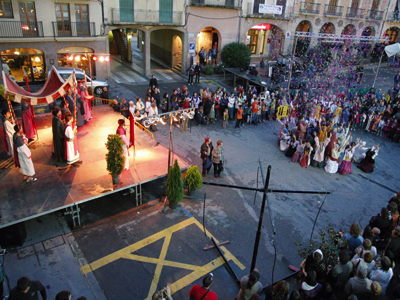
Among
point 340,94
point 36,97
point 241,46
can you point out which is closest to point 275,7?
point 241,46

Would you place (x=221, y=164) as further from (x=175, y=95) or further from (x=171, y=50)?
(x=171, y=50)

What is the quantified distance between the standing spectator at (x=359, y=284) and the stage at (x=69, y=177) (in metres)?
6.00

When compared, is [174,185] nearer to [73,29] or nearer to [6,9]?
[73,29]

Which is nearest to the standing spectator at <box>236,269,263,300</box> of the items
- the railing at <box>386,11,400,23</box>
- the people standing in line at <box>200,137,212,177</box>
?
the people standing in line at <box>200,137,212,177</box>

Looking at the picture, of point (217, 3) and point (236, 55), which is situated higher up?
point (217, 3)

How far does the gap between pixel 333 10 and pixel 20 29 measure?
26.7 m

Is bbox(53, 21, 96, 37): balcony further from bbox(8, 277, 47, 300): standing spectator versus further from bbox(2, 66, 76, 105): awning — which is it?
bbox(8, 277, 47, 300): standing spectator

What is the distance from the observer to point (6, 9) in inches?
734

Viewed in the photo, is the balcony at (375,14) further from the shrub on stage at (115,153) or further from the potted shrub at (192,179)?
the shrub on stage at (115,153)

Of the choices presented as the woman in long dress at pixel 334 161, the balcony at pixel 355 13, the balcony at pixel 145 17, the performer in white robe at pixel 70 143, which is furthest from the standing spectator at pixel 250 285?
the balcony at pixel 355 13

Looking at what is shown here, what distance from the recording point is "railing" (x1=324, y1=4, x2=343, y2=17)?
3081 centimetres

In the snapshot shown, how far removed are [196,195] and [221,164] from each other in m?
1.57

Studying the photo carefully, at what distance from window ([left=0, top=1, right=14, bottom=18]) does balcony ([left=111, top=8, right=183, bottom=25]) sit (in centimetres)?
582

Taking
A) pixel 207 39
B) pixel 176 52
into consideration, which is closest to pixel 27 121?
pixel 176 52
